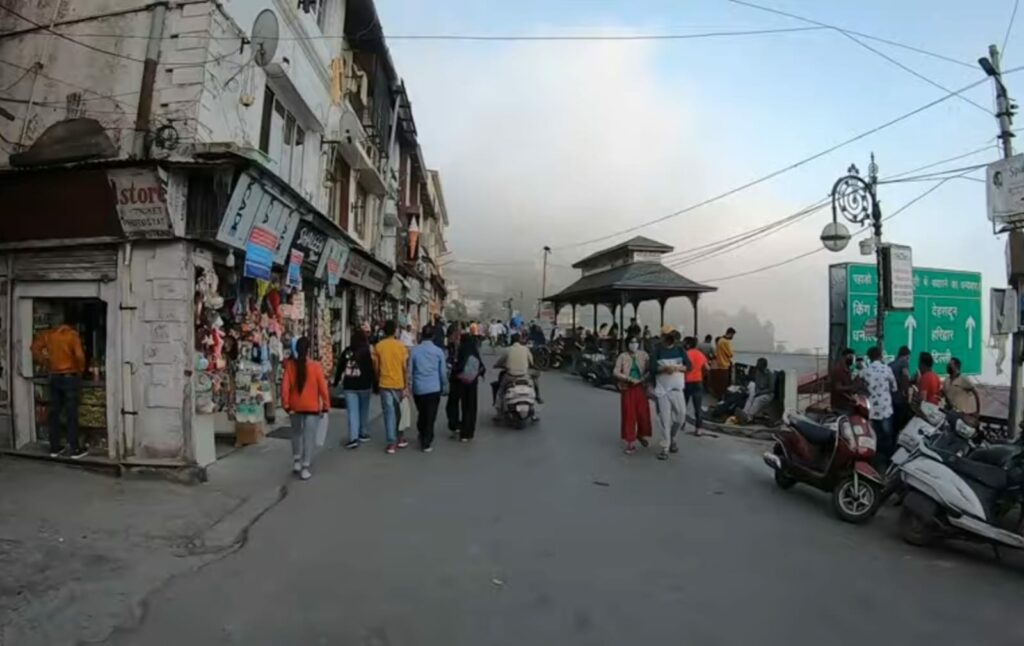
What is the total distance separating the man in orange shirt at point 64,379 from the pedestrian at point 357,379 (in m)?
3.30

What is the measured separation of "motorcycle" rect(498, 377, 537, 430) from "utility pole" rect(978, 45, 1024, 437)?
707cm

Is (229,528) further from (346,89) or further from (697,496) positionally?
(346,89)

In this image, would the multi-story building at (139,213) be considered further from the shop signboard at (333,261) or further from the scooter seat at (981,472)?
the scooter seat at (981,472)

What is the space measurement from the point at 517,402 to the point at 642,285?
47.0ft

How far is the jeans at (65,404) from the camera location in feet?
26.6

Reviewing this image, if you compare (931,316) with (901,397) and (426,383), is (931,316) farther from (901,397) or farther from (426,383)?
(426,383)

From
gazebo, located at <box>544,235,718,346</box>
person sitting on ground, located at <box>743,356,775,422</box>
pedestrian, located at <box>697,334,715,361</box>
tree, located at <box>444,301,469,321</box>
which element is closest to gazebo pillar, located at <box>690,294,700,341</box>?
gazebo, located at <box>544,235,718,346</box>

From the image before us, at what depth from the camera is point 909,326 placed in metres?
13.3

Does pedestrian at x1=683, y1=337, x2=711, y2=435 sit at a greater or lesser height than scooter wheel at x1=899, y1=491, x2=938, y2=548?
greater

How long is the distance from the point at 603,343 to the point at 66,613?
24874 mm

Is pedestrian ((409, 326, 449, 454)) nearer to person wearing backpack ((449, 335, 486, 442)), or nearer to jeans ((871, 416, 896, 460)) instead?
person wearing backpack ((449, 335, 486, 442))

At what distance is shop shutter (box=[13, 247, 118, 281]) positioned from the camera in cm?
797

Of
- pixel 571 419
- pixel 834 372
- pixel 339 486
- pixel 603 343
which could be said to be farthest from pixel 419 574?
pixel 603 343

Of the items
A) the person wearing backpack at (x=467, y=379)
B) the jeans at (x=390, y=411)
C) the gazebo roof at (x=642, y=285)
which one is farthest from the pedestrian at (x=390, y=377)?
the gazebo roof at (x=642, y=285)
